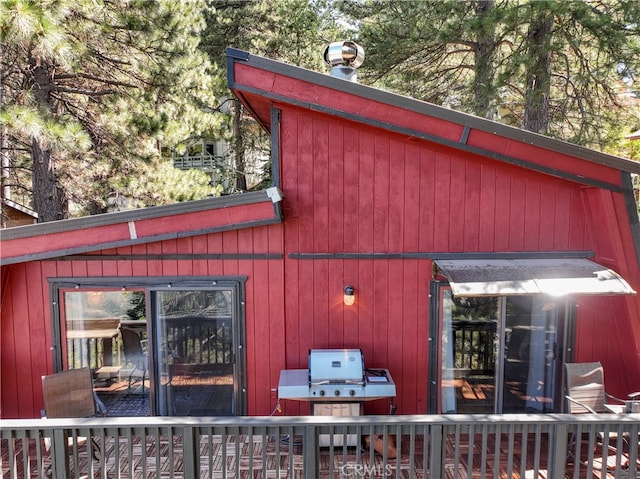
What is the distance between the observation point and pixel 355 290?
197 inches

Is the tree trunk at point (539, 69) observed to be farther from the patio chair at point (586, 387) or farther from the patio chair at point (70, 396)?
the patio chair at point (70, 396)

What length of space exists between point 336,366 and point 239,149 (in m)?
12.0

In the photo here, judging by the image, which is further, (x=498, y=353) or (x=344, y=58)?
(x=344, y=58)

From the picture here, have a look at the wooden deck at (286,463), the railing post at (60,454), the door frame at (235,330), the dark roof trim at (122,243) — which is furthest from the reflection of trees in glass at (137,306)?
the railing post at (60,454)

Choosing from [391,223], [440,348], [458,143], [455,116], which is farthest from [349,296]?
[455,116]

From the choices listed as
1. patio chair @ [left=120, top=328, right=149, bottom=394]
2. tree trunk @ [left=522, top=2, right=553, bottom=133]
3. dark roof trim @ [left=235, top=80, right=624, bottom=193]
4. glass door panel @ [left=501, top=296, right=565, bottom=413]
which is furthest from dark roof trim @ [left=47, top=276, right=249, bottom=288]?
tree trunk @ [left=522, top=2, right=553, bottom=133]

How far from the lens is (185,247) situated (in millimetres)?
4871

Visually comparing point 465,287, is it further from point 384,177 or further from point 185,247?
point 185,247

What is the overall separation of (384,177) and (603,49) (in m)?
5.79

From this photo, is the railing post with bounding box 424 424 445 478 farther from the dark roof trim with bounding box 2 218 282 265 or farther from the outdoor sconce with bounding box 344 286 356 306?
the dark roof trim with bounding box 2 218 282 265

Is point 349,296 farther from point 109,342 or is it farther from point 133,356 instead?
point 109,342

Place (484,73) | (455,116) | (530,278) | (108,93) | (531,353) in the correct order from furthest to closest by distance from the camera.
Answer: (484,73) → (108,93) → (531,353) → (455,116) → (530,278)

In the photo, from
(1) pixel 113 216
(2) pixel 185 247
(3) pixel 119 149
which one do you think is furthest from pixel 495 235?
(3) pixel 119 149

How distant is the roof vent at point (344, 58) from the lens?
207 inches
